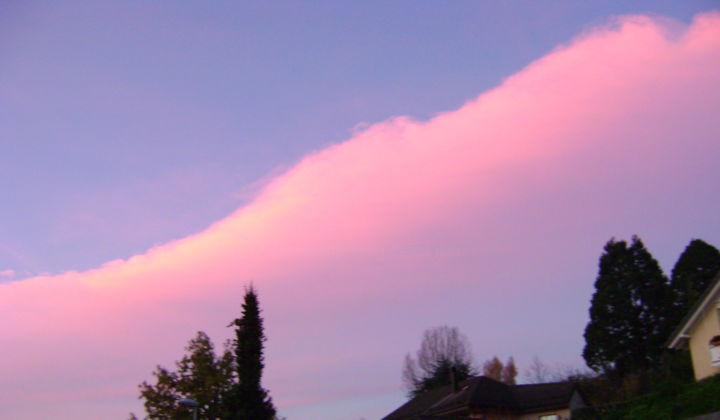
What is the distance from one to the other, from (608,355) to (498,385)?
7.90 m

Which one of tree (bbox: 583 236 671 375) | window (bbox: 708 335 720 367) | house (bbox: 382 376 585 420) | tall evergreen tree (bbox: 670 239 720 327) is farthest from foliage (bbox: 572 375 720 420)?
tall evergreen tree (bbox: 670 239 720 327)

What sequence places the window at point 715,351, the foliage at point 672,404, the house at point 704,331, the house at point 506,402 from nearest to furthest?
the foliage at point 672,404
the window at point 715,351
the house at point 704,331
the house at point 506,402

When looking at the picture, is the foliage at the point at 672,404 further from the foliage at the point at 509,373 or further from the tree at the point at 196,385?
the foliage at the point at 509,373

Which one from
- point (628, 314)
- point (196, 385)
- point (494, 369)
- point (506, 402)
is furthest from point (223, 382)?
point (494, 369)

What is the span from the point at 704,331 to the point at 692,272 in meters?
18.1

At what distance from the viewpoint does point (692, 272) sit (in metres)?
48.2

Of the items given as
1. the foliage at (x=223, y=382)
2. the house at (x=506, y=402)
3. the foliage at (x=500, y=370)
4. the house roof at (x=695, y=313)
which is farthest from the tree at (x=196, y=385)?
the foliage at (x=500, y=370)

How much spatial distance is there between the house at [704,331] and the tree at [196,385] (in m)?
23.0

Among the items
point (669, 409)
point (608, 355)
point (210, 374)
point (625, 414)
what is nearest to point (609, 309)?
point (608, 355)

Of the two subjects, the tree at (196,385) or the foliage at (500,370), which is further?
the foliage at (500,370)

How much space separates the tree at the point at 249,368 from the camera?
34.4m

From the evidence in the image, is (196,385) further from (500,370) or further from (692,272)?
(500,370)

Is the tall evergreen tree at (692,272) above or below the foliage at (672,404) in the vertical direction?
above

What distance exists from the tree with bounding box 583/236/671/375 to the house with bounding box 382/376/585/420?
4.95 m
